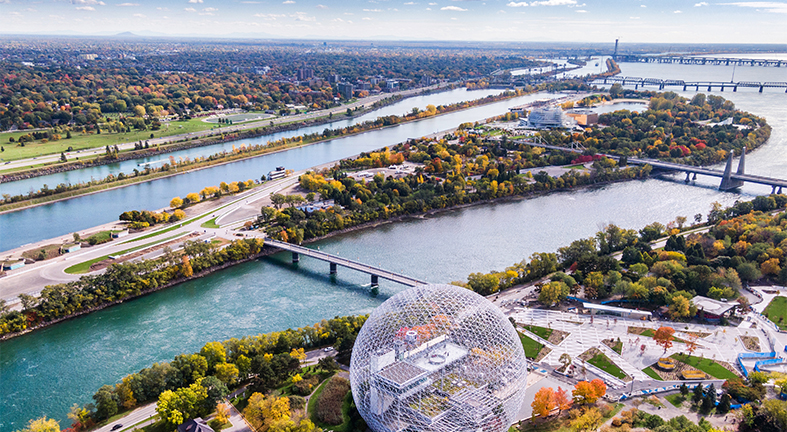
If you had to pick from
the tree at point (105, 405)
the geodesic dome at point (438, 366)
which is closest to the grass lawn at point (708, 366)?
the geodesic dome at point (438, 366)

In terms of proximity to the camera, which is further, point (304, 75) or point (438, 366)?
point (304, 75)

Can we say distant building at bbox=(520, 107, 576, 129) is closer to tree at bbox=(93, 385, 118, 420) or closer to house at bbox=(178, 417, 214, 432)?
house at bbox=(178, 417, 214, 432)

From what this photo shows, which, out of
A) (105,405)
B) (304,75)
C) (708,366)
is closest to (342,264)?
(105,405)

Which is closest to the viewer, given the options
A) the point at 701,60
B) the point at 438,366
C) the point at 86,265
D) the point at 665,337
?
the point at 438,366

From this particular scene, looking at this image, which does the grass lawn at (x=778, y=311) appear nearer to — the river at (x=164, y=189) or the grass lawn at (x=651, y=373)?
the grass lawn at (x=651, y=373)

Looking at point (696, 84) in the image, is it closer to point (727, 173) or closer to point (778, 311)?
point (727, 173)

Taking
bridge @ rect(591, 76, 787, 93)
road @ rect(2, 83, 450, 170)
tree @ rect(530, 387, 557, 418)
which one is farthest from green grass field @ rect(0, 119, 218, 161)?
bridge @ rect(591, 76, 787, 93)

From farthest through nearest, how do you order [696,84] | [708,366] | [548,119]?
[696,84] < [548,119] < [708,366]
